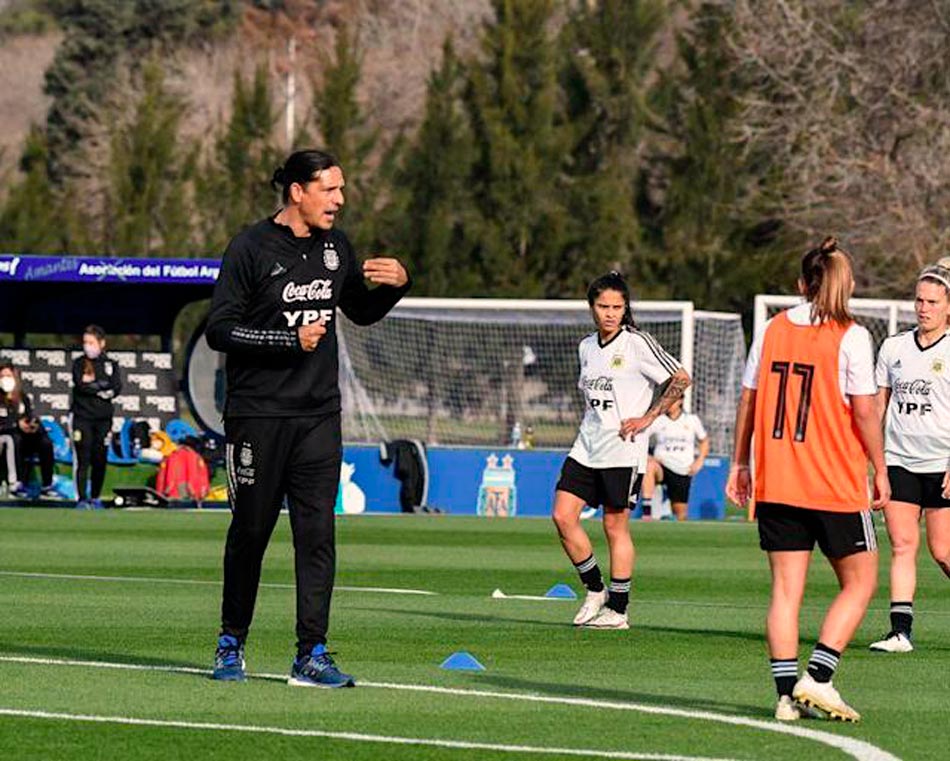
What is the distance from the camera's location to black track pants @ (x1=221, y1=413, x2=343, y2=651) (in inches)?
405

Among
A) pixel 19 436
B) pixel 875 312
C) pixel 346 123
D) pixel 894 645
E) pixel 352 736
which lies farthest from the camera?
pixel 346 123

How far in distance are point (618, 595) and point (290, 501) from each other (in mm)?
4161

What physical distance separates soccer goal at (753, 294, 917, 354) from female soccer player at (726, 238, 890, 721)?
19.9 metres

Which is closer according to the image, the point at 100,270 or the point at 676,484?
the point at 676,484

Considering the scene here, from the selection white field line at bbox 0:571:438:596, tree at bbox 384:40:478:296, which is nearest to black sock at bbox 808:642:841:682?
white field line at bbox 0:571:438:596

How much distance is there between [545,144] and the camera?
Answer: 170 ft

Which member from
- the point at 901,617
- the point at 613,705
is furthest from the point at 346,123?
the point at 613,705

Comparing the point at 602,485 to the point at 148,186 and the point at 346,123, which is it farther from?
the point at 148,186

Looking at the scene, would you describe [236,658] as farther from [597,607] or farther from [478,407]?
[478,407]

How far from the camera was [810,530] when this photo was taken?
9539 mm

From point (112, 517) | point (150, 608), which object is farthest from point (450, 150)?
point (150, 608)

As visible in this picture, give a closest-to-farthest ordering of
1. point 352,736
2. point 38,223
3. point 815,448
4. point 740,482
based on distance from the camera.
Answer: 1. point 352,736
2. point 815,448
3. point 740,482
4. point 38,223

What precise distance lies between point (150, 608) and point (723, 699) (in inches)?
222

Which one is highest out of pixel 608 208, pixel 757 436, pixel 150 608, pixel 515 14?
pixel 515 14
